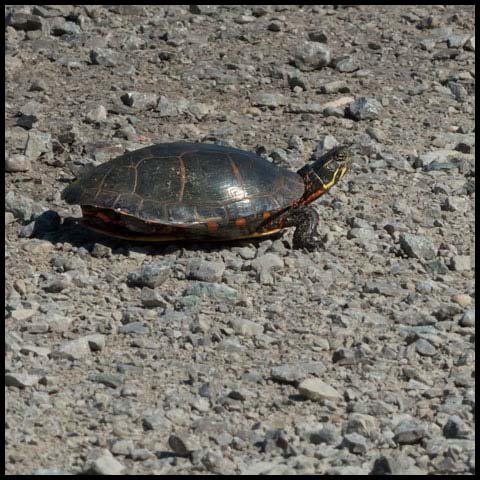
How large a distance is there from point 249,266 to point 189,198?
0.66m

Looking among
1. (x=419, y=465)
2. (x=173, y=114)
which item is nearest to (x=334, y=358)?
(x=419, y=465)

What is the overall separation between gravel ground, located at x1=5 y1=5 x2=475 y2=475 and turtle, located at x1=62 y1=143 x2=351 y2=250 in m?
0.15

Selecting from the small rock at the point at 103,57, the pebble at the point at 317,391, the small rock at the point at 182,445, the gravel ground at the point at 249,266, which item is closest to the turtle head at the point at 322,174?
the gravel ground at the point at 249,266

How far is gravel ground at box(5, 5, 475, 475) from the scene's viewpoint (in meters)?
5.49

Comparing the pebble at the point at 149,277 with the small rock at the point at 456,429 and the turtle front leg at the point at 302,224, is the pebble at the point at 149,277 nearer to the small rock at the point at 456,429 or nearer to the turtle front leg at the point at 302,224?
the turtle front leg at the point at 302,224

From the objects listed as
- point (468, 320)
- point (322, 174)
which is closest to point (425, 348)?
point (468, 320)

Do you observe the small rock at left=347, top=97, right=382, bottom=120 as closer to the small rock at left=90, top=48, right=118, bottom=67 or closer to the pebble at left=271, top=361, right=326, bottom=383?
the small rock at left=90, top=48, right=118, bottom=67

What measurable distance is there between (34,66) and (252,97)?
2.28 meters

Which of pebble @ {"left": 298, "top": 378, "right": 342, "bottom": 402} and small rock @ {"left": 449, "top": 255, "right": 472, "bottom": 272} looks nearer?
pebble @ {"left": 298, "top": 378, "right": 342, "bottom": 402}

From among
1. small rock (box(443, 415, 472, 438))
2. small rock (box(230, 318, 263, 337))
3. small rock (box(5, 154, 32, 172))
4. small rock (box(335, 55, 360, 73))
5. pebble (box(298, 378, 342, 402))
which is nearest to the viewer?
small rock (box(443, 415, 472, 438))

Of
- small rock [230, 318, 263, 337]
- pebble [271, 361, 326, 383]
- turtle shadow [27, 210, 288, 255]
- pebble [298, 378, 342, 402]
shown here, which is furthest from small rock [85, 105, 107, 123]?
pebble [298, 378, 342, 402]

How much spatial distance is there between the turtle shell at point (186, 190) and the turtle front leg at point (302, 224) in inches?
3.2

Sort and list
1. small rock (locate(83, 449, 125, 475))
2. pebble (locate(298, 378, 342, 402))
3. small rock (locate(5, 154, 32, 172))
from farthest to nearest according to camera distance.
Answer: small rock (locate(5, 154, 32, 172))
pebble (locate(298, 378, 342, 402))
small rock (locate(83, 449, 125, 475))

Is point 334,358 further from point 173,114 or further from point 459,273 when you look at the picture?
point 173,114
